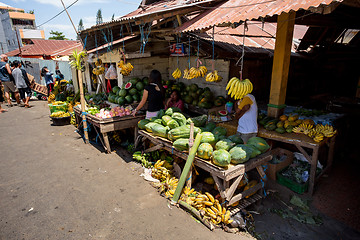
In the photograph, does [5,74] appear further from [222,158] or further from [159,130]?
[222,158]

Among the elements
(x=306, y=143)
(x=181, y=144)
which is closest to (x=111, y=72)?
(x=181, y=144)

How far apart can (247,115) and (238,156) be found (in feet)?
4.83

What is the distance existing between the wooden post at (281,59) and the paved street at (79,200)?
323 centimetres

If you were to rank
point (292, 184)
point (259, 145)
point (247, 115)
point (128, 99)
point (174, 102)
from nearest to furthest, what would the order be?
point (259, 145), point (292, 184), point (247, 115), point (174, 102), point (128, 99)

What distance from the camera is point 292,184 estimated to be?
4.45 m

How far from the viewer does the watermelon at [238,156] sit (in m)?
3.38

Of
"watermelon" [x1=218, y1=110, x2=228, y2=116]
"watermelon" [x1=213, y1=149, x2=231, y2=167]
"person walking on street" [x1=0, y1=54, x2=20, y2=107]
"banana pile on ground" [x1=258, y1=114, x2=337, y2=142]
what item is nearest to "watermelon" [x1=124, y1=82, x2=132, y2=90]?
"watermelon" [x1=218, y1=110, x2=228, y2=116]

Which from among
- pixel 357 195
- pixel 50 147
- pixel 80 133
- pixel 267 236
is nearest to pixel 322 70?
pixel 357 195

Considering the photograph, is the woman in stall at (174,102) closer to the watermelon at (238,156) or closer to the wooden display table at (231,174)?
the wooden display table at (231,174)

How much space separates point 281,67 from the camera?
4871 mm

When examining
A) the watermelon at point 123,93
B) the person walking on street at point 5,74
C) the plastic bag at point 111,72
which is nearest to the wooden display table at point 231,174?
the watermelon at point 123,93

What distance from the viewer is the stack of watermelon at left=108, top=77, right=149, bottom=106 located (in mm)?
7082

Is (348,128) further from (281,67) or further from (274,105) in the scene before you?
(281,67)

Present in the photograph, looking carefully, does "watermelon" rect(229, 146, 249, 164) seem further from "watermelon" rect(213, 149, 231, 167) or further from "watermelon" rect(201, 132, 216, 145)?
"watermelon" rect(201, 132, 216, 145)
